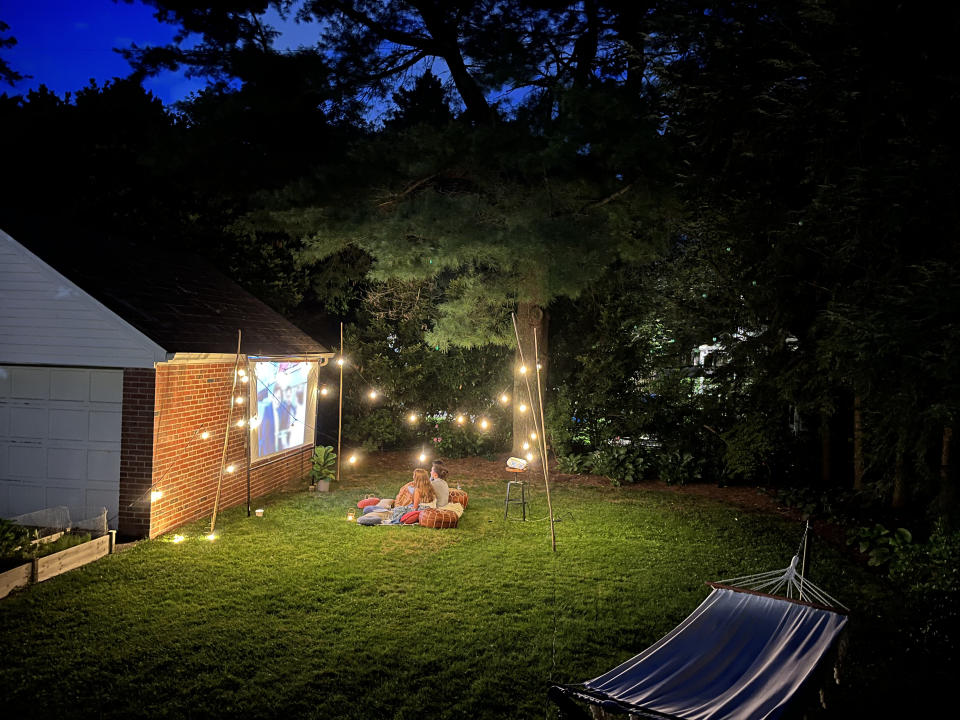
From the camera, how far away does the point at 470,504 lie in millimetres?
10891

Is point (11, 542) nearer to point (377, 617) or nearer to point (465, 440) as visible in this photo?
point (377, 617)

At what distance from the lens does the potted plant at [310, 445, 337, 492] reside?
11805 mm

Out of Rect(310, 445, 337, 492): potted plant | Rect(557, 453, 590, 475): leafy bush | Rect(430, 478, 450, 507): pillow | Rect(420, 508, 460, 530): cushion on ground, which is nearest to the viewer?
Rect(420, 508, 460, 530): cushion on ground

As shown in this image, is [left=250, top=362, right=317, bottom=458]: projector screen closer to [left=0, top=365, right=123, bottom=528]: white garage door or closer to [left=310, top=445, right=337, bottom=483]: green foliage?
[left=310, top=445, right=337, bottom=483]: green foliage

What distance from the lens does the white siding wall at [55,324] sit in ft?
27.0

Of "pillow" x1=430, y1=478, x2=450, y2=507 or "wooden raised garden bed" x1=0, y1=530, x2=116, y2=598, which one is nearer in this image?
"wooden raised garden bed" x1=0, y1=530, x2=116, y2=598

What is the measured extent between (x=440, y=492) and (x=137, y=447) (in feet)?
13.5

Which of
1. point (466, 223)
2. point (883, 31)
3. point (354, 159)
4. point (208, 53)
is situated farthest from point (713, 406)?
point (208, 53)

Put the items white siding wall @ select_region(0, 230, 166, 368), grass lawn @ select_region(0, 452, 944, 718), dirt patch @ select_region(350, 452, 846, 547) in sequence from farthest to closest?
dirt patch @ select_region(350, 452, 846, 547)
white siding wall @ select_region(0, 230, 166, 368)
grass lawn @ select_region(0, 452, 944, 718)

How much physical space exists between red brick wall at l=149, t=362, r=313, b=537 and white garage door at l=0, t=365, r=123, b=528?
2.06ft

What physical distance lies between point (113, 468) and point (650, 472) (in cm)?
965

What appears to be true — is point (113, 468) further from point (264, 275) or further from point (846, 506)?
point (846, 506)

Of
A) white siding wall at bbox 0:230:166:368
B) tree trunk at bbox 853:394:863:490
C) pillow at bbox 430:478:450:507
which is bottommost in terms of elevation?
pillow at bbox 430:478:450:507

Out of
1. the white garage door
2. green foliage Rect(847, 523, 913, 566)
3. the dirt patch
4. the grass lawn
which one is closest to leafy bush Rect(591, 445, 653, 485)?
the dirt patch
